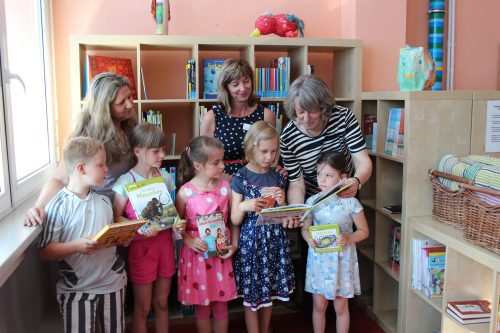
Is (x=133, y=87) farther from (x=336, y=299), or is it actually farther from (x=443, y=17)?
(x=443, y=17)

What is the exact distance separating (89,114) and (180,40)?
1.00 meters

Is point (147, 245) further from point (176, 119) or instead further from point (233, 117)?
point (176, 119)

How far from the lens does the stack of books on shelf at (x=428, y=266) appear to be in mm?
2611

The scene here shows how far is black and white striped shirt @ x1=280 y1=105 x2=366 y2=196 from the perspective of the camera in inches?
105

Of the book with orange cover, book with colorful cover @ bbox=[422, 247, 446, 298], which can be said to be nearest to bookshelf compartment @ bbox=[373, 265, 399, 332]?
book with colorful cover @ bbox=[422, 247, 446, 298]

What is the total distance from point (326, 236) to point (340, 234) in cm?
8

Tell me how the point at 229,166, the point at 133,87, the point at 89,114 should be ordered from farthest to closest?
the point at 133,87 < the point at 229,166 < the point at 89,114

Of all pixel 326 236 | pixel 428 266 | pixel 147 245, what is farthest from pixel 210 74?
pixel 428 266

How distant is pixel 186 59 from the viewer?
3621 millimetres

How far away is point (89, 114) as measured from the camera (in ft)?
7.83

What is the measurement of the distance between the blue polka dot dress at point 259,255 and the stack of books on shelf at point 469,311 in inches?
32.4

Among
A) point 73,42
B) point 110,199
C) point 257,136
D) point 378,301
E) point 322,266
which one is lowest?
point 378,301

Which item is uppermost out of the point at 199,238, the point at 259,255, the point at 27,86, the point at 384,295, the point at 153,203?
the point at 27,86

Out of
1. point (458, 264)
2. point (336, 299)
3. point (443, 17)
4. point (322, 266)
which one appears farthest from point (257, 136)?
point (443, 17)
